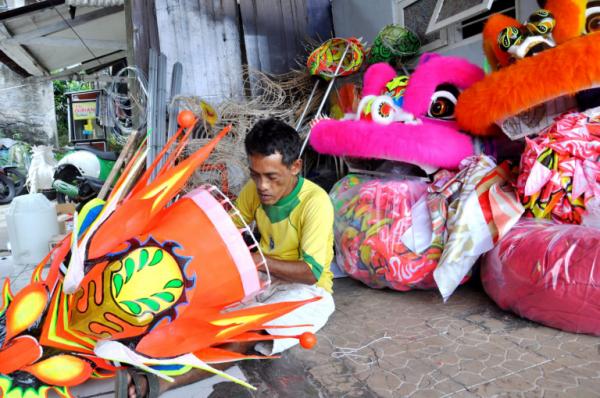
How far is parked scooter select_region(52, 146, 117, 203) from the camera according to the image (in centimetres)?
440

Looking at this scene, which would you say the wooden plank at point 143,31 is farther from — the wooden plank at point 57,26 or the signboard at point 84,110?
the signboard at point 84,110

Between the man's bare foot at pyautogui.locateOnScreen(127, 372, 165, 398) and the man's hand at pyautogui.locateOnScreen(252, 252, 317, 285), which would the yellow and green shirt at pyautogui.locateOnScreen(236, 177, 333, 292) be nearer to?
the man's hand at pyautogui.locateOnScreen(252, 252, 317, 285)

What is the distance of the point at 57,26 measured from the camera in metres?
6.20

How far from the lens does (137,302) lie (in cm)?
111

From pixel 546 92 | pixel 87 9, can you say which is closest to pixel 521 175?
pixel 546 92

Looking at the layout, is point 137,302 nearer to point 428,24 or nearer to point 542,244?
point 542,244

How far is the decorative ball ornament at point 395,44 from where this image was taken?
3.26 metres

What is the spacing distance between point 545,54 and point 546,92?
0.18 metres

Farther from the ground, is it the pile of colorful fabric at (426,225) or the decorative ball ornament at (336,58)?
the decorative ball ornament at (336,58)

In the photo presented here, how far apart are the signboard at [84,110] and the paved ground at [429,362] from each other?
11.5 metres

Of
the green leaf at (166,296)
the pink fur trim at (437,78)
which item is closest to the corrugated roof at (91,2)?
the pink fur trim at (437,78)

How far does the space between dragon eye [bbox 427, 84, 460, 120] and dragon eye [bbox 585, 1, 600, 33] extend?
67 cm

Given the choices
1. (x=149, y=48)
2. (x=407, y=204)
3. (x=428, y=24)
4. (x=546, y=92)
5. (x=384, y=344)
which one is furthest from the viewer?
(x=149, y=48)

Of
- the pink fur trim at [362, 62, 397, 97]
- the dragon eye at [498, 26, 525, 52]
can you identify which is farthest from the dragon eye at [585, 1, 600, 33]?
the pink fur trim at [362, 62, 397, 97]
